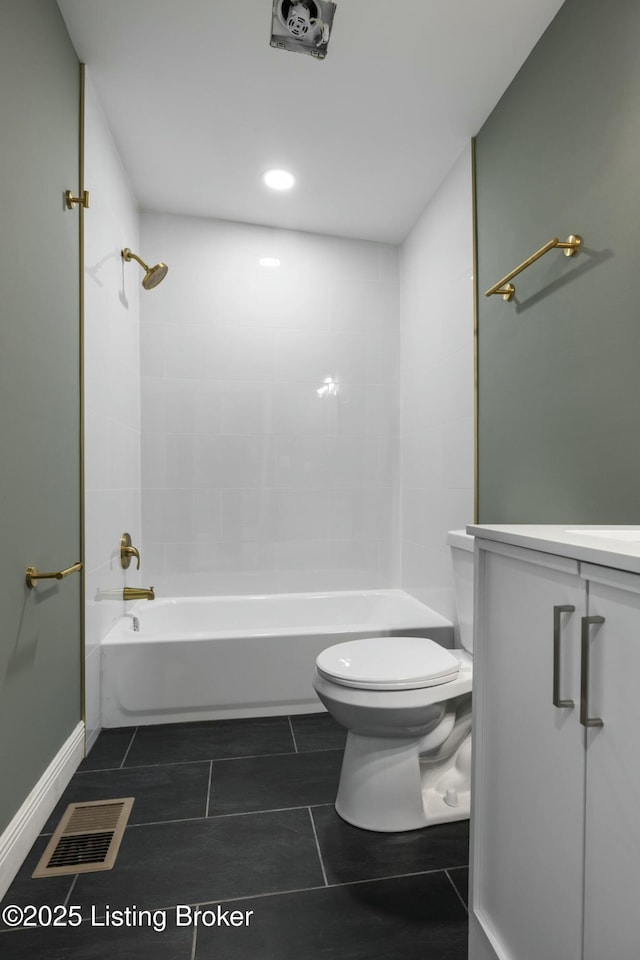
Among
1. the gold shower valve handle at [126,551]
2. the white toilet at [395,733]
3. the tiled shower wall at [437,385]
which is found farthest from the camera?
the gold shower valve handle at [126,551]

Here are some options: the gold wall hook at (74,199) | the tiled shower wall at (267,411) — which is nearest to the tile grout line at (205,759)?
the tiled shower wall at (267,411)

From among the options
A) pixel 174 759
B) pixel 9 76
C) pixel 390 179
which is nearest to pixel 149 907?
pixel 174 759

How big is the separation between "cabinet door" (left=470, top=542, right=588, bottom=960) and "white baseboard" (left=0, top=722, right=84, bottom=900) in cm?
109

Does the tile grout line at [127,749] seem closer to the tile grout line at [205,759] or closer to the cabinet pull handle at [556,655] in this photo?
the tile grout line at [205,759]

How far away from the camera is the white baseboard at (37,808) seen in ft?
4.38

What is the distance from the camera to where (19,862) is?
1.40 m

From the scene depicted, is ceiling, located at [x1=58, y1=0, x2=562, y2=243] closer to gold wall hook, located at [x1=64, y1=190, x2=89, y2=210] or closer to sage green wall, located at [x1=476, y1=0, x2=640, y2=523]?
sage green wall, located at [x1=476, y1=0, x2=640, y2=523]

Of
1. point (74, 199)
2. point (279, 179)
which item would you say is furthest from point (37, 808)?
point (279, 179)

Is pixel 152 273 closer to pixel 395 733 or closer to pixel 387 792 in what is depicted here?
pixel 395 733

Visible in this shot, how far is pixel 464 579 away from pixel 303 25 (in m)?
1.91

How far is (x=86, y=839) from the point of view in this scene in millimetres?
1523

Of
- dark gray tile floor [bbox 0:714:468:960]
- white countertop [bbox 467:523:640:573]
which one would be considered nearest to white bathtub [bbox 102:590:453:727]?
dark gray tile floor [bbox 0:714:468:960]

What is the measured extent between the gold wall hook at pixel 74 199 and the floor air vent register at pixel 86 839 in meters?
1.91

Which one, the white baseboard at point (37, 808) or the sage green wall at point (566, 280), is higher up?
the sage green wall at point (566, 280)
